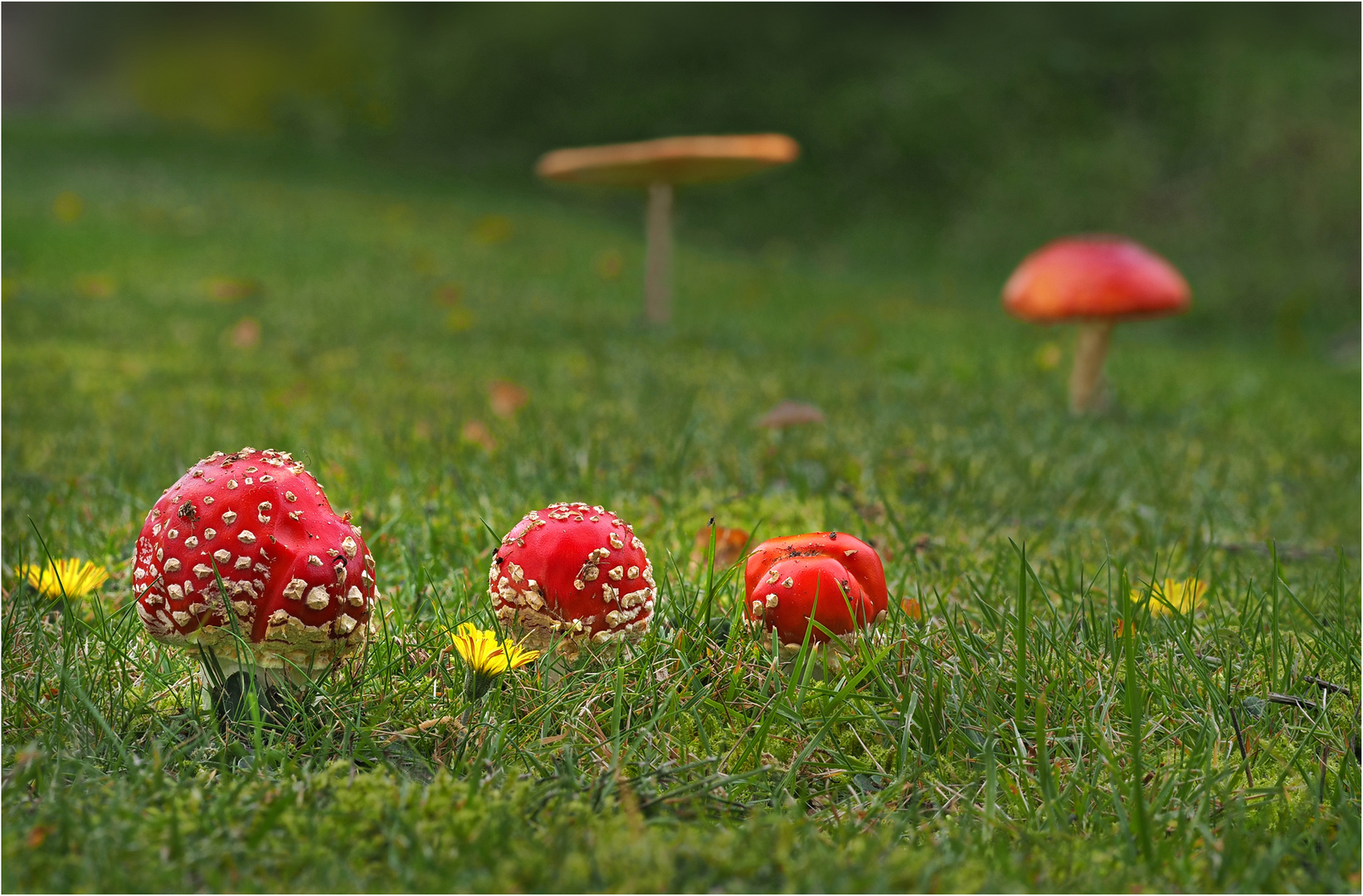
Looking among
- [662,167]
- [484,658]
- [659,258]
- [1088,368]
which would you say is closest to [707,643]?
[484,658]

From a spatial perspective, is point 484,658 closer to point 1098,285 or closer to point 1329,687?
point 1329,687

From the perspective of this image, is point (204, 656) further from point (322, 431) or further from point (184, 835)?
point (322, 431)

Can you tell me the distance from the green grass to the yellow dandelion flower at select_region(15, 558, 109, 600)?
0.06 metres

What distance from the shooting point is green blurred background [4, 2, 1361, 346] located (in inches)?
401

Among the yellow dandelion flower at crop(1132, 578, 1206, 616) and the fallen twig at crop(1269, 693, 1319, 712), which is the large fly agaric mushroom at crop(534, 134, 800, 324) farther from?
the fallen twig at crop(1269, 693, 1319, 712)

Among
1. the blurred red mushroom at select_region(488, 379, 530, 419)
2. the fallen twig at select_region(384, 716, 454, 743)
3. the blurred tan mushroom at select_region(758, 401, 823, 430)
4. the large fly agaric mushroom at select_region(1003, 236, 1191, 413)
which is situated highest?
the large fly agaric mushroom at select_region(1003, 236, 1191, 413)

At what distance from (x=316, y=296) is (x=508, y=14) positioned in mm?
11230

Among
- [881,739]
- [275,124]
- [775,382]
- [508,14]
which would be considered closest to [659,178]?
[775,382]

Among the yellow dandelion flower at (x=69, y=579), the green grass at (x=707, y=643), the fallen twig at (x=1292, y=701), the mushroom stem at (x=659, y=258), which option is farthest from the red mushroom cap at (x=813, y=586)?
the mushroom stem at (x=659, y=258)

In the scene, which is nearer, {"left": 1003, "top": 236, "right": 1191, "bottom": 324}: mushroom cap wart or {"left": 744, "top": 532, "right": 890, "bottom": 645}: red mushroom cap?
{"left": 744, "top": 532, "right": 890, "bottom": 645}: red mushroom cap

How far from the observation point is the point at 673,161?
6.12m

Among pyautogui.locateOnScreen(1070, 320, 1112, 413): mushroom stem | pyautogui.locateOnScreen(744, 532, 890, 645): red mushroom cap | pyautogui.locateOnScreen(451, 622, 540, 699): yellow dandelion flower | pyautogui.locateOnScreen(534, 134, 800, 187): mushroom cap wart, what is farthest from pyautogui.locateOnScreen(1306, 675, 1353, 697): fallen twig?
pyautogui.locateOnScreen(534, 134, 800, 187): mushroom cap wart

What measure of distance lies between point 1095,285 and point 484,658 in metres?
3.67

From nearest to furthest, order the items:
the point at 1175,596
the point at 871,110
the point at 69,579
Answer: the point at 69,579
the point at 1175,596
the point at 871,110
